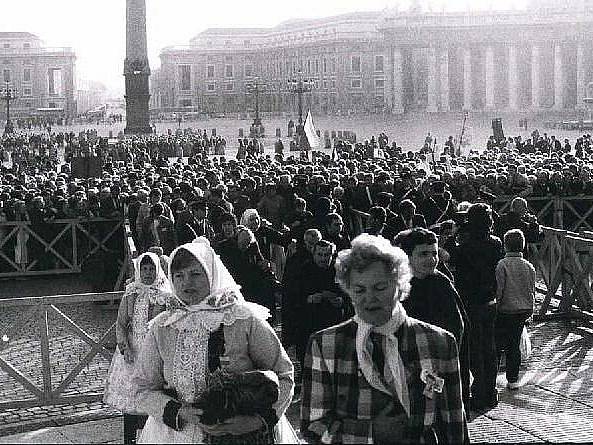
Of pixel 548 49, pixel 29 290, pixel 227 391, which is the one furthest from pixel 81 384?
pixel 548 49

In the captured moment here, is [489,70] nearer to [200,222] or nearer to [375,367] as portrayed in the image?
[200,222]

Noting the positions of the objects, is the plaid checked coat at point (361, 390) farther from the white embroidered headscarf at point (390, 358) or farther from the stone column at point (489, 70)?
the stone column at point (489, 70)

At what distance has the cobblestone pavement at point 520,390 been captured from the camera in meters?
8.14

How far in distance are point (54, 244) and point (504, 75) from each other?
9622cm

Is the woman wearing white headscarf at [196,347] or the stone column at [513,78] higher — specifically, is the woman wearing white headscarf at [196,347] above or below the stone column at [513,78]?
below

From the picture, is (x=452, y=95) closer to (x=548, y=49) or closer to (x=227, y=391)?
(x=548, y=49)

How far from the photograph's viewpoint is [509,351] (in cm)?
936

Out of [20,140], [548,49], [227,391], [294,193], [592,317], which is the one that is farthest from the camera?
[548,49]

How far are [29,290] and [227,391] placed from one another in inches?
472

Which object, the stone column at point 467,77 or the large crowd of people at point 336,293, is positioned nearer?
the large crowd of people at point 336,293

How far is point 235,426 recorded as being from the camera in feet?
15.2

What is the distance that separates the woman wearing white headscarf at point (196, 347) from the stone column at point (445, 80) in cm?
10330

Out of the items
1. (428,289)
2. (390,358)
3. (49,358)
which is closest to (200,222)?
(49,358)

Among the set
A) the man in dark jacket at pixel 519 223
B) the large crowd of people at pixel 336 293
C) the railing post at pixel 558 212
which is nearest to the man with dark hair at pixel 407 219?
the large crowd of people at pixel 336 293
